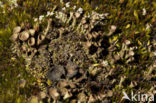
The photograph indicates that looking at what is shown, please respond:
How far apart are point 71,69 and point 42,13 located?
5.74 ft

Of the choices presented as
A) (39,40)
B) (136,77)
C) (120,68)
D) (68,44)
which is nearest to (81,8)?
(68,44)

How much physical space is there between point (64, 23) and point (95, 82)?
1.66 metres

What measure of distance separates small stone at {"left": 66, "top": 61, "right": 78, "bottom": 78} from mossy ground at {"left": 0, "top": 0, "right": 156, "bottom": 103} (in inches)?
28.7

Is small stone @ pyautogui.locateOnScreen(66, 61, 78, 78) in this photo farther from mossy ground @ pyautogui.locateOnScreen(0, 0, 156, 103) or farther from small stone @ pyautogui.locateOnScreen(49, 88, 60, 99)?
mossy ground @ pyautogui.locateOnScreen(0, 0, 156, 103)

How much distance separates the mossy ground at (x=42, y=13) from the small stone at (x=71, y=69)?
0.73 m

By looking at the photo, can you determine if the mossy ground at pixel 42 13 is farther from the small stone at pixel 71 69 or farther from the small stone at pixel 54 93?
the small stone at pixel 71 69

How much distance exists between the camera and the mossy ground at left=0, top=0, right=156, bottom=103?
11.4 ft

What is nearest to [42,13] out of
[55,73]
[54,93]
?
[55,73]

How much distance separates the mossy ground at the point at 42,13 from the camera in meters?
3.47

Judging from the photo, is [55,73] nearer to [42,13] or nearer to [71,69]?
[71,69]

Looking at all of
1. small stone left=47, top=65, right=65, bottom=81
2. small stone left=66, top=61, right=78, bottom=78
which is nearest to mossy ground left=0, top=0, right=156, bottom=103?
small stone left=47, top=65, right=65, bottom=81

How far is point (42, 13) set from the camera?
457 cm

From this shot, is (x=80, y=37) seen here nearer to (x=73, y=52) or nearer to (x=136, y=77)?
(x=73, y=52)

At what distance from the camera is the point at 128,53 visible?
13.3 ft
